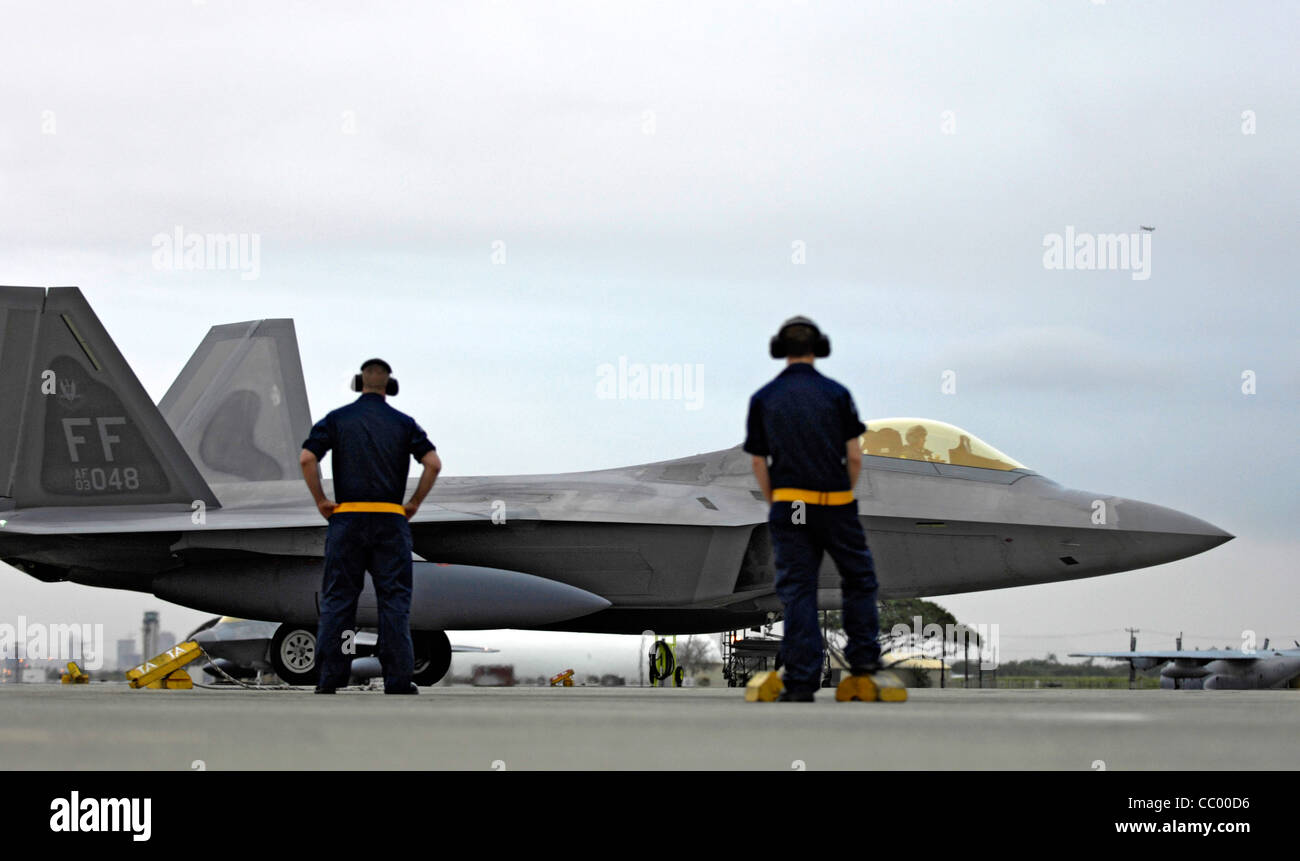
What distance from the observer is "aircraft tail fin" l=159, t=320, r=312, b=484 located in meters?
20.6

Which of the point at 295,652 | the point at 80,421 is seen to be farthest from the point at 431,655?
the point at 80,421

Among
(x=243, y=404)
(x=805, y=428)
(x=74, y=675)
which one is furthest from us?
(x=74, y=675)

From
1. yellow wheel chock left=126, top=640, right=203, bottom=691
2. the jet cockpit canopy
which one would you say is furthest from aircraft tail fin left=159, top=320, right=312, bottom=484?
the jet cockpit canopy

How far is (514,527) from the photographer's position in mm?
16109

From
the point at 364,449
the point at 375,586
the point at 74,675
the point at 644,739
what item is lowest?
the point at 74,675

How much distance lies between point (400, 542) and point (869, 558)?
333 centimetres

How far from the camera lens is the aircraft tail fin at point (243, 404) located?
20.6 m

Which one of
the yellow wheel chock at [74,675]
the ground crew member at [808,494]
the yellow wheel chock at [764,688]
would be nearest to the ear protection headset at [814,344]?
the ground crew member at [808,494]

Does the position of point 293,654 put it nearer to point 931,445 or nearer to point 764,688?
point 931,445

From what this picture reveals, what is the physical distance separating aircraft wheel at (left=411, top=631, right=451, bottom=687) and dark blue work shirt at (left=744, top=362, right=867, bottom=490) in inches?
377

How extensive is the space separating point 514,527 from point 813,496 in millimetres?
8968
